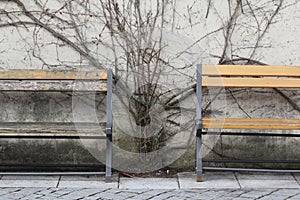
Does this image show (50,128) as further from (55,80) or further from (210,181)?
(210,181)

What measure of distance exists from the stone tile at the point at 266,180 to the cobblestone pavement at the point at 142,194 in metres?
0.13

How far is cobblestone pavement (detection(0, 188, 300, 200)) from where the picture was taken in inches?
208

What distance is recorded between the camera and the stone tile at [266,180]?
5.62m

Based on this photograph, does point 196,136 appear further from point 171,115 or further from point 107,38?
point 107,38

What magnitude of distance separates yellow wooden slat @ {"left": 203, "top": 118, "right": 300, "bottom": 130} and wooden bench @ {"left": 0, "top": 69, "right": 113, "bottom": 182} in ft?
2.72

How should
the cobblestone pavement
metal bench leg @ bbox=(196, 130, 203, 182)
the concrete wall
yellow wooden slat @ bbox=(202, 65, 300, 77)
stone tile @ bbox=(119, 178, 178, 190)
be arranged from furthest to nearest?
the concrete wall → yellow wooden slat @ bbox=(202, 65, 300, 77) → metal bench leg @ bbox=(196, 130, 203, 182) → stone tile @ bbox=(119, 178, 178, 190) → the cobblestone pavement

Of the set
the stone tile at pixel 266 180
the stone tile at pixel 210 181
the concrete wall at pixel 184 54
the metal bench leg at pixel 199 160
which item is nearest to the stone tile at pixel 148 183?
the stone tile at pixel 210 181

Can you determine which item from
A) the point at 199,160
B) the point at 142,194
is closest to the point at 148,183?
the point at 142,194

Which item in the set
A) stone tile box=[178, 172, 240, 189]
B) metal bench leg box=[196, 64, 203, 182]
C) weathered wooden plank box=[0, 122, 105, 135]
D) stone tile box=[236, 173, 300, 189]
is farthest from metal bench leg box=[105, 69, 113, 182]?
stone tile box=[236, 173, 300, 189]

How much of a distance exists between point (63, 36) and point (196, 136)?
1444mm

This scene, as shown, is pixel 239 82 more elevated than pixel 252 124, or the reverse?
pixel 239 82

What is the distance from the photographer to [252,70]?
5863mm

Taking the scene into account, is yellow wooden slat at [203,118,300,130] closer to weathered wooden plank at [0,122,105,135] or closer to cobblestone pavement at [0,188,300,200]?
cobblestone pavement at [0,188,300,200]

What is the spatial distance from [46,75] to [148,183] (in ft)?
4.04
